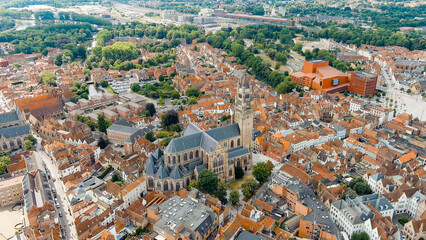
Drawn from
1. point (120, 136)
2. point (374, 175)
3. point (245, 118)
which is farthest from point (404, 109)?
point (120, 136)

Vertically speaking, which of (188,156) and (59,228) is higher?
(188,156)

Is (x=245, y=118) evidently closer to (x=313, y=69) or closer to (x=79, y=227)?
(x=79, y=227)

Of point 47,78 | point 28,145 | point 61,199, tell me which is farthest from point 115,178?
point 47,78

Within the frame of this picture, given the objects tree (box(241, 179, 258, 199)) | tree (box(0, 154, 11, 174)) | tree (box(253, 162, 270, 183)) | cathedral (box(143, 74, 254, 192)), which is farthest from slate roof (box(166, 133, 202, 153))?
tree (box(0, 154, 11, 174))

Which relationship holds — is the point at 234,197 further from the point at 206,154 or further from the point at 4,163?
the point at 4,163

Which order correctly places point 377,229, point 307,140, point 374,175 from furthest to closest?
point 307,140 → point 374,175 → point 377,229

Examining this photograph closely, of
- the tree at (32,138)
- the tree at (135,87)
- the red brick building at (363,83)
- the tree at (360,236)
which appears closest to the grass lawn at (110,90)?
the tree at (135,87)
